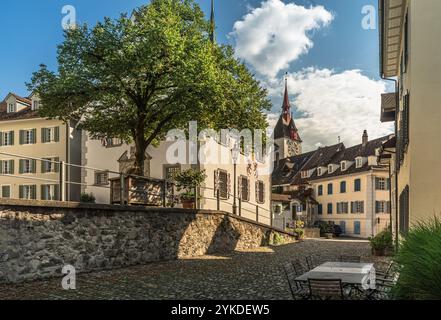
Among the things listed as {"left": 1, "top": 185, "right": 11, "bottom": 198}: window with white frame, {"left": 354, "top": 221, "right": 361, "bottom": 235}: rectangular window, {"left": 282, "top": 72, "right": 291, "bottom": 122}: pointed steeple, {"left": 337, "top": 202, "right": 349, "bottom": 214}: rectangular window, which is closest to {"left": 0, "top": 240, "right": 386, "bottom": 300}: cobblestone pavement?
{"left": 1, "top": 185, "right": 11, "bottom": 198}: window with white frame

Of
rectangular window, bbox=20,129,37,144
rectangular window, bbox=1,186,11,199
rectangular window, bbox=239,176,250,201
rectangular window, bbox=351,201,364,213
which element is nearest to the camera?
rectangular window, bbox=239,176,250,201

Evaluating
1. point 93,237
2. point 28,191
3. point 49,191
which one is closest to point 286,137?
point 49,191

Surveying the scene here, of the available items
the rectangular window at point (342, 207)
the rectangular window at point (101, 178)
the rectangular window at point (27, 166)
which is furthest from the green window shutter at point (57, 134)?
the rectangular window at point (342, 207)

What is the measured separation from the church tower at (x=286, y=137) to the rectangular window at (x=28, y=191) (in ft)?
194

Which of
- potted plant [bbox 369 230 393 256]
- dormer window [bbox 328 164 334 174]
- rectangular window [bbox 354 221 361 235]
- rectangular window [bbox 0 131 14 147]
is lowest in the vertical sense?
rectangular window [bbox 354 221 361 235]

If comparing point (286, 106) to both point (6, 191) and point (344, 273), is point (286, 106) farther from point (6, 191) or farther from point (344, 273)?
point (344, 273)

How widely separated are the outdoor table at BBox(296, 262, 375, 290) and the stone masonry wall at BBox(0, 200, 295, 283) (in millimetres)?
7433

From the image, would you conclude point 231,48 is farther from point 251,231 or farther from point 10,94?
point 10,94

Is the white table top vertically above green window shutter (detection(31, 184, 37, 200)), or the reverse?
green window shutter (detection(31, 184, 37, 200))

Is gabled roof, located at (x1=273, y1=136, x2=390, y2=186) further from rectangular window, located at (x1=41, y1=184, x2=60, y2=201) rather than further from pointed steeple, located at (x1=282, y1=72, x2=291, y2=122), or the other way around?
rectangular window, located at (x1=41, y1=184, x2=60, y2=201)

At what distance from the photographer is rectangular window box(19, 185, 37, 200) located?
116 feet

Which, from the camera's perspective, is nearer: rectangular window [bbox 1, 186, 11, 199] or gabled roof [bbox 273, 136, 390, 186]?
rectangular window [bbox 1, 186, 11, 199]

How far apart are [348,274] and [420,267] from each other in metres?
2.84

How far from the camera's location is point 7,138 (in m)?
37.8
